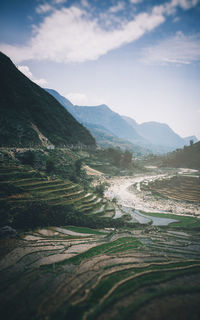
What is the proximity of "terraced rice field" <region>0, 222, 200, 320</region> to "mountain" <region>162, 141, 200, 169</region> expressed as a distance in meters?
139

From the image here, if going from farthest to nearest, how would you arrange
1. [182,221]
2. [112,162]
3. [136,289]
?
[112,162], [182,221], [136,289]

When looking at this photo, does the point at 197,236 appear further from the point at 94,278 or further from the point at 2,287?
the point at 2,287

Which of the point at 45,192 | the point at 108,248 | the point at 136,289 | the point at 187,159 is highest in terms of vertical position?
the point at 187,159

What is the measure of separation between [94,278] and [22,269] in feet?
24.5

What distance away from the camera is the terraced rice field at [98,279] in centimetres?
1149

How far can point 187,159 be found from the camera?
498 ft

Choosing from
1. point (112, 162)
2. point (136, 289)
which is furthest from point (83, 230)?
point (112, 162)

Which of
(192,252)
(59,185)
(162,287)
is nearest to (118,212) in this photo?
(59,185)

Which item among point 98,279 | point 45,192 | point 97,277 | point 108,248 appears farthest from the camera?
point 45,192

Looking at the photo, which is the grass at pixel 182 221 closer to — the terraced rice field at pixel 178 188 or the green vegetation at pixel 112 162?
the terraced rice field at pixel 178 188

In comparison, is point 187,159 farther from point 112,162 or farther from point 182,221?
point 182,221

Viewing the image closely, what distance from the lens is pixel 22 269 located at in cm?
1609

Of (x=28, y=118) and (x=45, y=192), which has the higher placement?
(x=28, y=118)

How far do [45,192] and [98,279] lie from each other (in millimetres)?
22123
